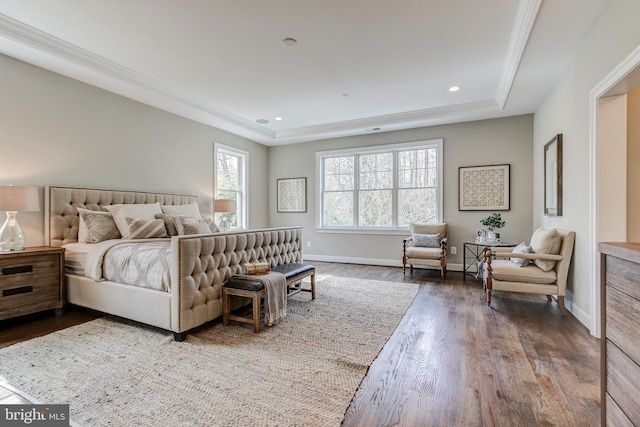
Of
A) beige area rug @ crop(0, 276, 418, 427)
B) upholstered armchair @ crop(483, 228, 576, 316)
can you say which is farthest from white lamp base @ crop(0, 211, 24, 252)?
upholstered armchair @ crop(483, 228, 576, 316)

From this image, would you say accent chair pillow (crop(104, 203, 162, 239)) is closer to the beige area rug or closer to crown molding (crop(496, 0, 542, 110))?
the beige area rug

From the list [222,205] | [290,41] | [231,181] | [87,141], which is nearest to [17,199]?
A: [87,141]

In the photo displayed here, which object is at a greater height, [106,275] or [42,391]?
[106,275]

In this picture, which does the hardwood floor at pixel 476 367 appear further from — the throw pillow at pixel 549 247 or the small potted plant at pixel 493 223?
the small potted plant at pixel 493 223

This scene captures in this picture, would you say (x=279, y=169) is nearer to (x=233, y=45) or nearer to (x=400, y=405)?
(x=233, y=45)

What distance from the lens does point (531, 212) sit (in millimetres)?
4824

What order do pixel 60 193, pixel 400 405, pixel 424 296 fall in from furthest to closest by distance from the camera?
pixel 424 296 < pixel 60 193 < pixel 400 405

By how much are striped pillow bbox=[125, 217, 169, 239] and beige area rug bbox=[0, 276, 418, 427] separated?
0.93 metres

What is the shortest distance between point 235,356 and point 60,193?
2.87 meters

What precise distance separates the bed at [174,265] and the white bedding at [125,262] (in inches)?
0.9

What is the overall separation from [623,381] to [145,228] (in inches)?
157

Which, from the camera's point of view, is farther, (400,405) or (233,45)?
(233,45)

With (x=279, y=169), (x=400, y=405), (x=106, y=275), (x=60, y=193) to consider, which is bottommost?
(x=400, y=405)

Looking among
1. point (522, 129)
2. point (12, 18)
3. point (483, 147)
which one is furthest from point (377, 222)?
point (12, 18)
